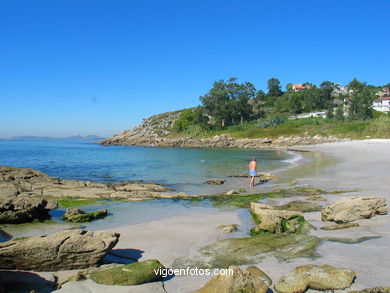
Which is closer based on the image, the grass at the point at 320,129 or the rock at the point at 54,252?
the rock at the point at 54,252

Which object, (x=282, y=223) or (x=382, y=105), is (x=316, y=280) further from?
(x=382, y=105)

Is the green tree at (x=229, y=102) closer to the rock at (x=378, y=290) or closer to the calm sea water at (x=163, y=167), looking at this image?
the calm sea water at (x=163, y=167)

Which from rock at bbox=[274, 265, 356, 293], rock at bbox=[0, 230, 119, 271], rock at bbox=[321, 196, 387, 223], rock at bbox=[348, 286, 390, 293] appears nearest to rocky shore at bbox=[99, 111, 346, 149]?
rock at bbox=[321, 196, 387, 223]

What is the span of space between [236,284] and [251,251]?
2222 millimetres

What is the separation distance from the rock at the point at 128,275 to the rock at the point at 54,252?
620 millimetres

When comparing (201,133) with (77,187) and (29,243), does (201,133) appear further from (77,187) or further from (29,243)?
(29,243)

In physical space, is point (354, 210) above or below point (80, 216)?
above

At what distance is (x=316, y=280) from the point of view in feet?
16.6

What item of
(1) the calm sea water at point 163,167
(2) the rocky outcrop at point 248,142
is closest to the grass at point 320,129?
(2) the rocky outcrop at point 248,142

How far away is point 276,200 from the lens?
45.2ft

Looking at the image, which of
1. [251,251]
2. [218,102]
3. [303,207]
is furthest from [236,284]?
[218,102]

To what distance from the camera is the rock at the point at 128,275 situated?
5.56 metres

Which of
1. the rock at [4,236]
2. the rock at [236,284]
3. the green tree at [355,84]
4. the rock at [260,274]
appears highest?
the green tree at [355,84]

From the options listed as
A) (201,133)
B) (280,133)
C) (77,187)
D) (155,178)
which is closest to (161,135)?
(201,133)
